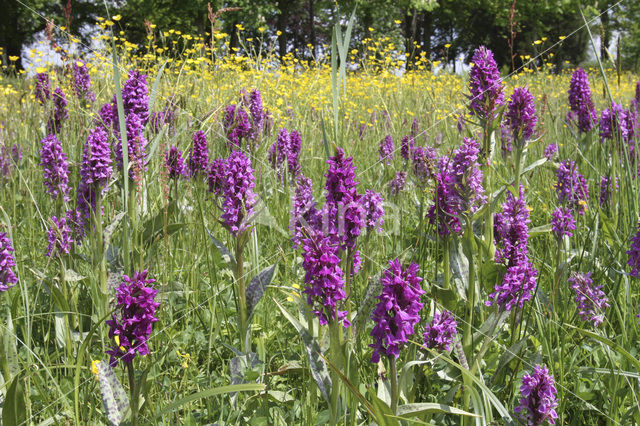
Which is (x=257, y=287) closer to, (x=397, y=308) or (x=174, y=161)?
(x=397, y=308)

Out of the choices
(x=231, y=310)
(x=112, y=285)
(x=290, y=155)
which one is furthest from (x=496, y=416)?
(x=290, y=155)

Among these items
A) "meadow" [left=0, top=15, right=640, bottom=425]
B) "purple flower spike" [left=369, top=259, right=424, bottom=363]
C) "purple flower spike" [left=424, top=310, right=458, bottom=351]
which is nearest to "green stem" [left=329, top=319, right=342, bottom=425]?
"meadow" [left=0, top=15, right=640, bottom=425]

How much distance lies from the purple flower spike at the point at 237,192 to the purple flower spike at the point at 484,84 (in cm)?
114

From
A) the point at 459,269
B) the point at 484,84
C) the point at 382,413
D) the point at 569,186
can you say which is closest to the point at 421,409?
the point at 382,413

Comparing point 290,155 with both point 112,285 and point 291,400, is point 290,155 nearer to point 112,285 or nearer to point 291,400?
point 112,285

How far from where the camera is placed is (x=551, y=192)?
3.26 meters

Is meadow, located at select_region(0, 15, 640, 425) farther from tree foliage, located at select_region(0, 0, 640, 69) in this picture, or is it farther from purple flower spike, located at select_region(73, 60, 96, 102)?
tree foliage, located at select_region(0, 0, 640, 69)

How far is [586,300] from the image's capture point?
1.82m

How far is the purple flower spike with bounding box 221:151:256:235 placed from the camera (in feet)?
5.77

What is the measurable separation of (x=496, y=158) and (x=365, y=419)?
2.42 m

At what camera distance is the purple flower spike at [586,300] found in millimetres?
1698

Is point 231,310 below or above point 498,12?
below

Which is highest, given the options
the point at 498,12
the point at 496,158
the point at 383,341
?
the point at 498,12

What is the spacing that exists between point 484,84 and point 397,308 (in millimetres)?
1626
